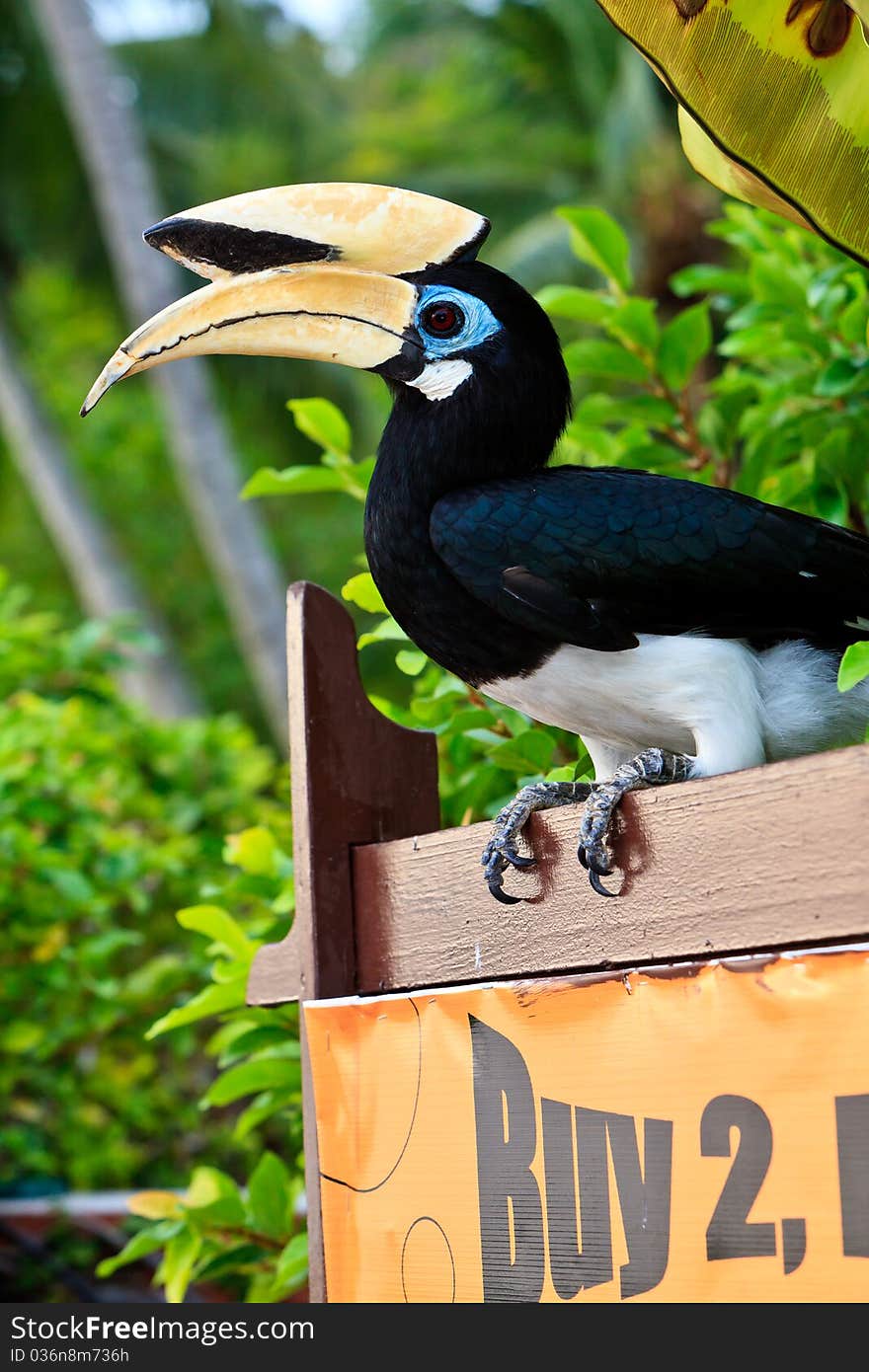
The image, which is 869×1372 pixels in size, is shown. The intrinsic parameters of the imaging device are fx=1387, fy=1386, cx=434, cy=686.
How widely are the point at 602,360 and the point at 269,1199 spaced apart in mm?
1053

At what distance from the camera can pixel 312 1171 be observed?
52.8 inches

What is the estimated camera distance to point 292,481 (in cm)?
157

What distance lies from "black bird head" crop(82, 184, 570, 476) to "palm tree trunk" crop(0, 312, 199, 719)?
7.52 metres

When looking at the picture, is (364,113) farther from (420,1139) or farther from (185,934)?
(420,1139)

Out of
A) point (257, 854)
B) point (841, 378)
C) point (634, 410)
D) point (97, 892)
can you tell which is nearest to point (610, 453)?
point (634, 410)

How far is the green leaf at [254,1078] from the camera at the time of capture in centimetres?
155

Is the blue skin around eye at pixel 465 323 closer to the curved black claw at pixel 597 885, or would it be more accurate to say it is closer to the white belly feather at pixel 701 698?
the white belly feather at pixel 701 698

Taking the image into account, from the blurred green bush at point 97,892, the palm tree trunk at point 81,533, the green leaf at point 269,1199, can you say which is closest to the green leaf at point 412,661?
the green leaf at point 269,1199

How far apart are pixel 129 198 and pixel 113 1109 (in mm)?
5432

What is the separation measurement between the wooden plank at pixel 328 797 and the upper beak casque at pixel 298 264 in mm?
282

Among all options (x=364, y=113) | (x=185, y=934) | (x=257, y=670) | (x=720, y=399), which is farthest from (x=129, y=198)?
(x=364, y=113)

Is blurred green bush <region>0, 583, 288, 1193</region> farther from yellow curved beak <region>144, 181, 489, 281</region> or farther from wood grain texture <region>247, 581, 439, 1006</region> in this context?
yellow curved beak <region>144, 181, 489, 281</region>

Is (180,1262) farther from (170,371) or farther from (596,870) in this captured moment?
(170,371)

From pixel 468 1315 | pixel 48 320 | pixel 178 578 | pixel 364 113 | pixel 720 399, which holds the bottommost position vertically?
pixel 468 1315
